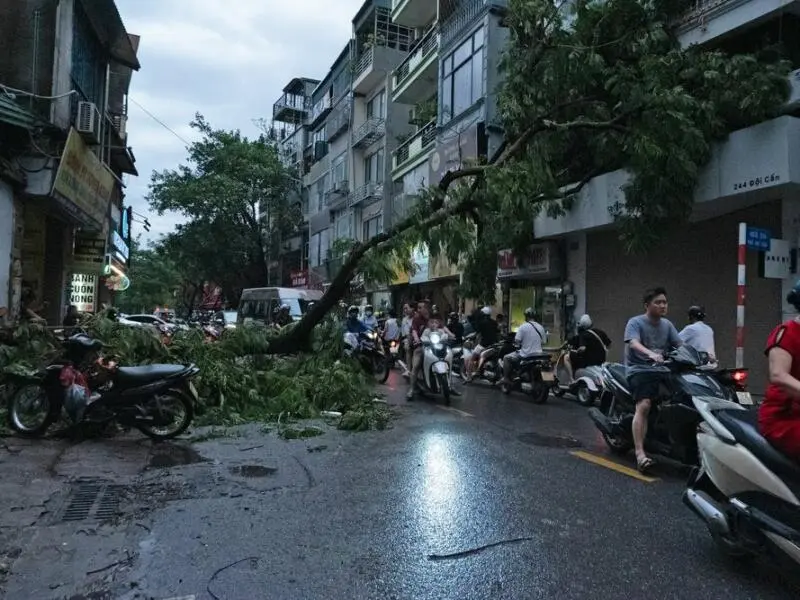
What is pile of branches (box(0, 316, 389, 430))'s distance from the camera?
8406 millimetres

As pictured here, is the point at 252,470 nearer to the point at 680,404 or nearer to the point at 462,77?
the point at 680,404

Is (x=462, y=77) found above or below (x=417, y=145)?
above

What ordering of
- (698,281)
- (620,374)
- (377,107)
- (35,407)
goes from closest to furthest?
(620,374) < (35,407) < (698,281) < (377,107)

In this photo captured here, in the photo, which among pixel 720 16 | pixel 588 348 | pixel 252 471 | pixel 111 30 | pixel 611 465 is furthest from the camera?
pixel 111 30

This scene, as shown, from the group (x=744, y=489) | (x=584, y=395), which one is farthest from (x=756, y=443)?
(x=584, y=395)

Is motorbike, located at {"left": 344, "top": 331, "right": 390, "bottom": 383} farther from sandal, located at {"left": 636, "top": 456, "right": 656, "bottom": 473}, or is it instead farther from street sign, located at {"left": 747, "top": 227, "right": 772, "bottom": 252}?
sandal, located at {"left": 636, "top": 456, "right": 656, "bottom": 473}

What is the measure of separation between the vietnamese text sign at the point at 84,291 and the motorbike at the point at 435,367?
14.5 m

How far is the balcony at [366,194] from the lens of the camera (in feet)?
107

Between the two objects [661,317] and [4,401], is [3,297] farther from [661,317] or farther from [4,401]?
[661,317]

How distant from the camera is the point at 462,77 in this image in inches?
841

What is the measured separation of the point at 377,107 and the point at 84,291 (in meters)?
18.7

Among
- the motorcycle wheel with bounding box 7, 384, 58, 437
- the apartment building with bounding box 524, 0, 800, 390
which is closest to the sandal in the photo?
the apartment building with bounding box 524, 0, 800, 390

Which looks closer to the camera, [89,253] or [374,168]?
[89,253]

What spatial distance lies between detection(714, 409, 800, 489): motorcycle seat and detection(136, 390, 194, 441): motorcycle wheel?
5.49 m
